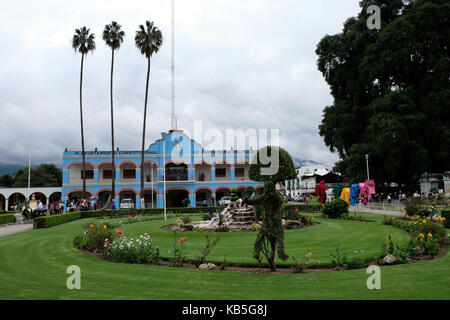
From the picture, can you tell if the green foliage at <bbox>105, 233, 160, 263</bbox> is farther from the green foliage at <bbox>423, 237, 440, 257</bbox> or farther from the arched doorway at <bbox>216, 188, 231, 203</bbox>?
the arched doorway at <bbox>216, 188, 231, 203</bbox>

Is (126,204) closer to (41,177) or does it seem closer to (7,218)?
(7,218)

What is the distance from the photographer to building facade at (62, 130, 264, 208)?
130ft

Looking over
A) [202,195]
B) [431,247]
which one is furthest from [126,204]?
[431,247]

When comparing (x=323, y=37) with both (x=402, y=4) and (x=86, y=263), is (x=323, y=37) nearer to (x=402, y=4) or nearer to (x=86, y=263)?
(x=402, y=4)

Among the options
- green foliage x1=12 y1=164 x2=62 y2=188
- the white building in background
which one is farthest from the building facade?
green foliage x1=12 y1=164 x2=62 y2=188

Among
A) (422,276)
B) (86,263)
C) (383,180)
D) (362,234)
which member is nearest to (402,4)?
(383,180)

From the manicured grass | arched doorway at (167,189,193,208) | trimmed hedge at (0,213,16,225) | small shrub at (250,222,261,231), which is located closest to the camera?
the manicured grass

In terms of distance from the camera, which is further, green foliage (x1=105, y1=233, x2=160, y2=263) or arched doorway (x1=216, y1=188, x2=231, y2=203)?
arched doorway (x1=216, y1=188, x2=231, y2=203)

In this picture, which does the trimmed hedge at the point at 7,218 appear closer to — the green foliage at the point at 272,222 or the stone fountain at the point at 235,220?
the stone fountain at the point at 235,220

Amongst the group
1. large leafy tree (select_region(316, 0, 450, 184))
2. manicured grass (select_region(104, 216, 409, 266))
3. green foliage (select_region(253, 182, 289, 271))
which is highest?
large leafy tree (select_region(316, 0, 450, 184))

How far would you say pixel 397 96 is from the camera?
28.7 meters

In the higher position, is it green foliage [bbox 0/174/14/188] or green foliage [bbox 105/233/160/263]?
green foliage [bbox 0/174/14/188]

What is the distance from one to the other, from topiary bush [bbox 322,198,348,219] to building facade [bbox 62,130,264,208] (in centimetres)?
1853

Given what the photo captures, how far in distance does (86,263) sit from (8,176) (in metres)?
84.2
